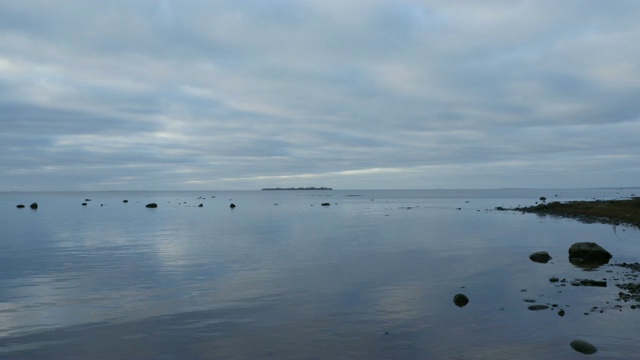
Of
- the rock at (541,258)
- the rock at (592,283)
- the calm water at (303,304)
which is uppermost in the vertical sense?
the rock at (541,258)

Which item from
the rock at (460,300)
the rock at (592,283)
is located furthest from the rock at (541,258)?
the rock at (460,300)

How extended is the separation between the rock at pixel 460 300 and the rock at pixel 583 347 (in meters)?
6.63

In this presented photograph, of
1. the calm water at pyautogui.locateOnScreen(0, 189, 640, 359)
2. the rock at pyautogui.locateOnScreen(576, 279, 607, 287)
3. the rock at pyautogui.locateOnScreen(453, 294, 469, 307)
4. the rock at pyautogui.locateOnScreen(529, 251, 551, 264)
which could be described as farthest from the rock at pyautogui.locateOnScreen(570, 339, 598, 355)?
the rock at pyautogui.locateOnScreen(529, 251, 551, 264)

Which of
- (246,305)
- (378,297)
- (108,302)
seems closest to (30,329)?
(108,302)

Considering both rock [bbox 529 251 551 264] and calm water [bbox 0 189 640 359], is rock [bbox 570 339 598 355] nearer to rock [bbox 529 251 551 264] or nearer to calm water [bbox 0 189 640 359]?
calm water [bbox 0 189 640 359]

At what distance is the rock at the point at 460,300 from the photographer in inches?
913

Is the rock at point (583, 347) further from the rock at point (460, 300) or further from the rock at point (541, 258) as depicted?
the rock at point (541, 258)

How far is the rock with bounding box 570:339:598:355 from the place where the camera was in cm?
1642

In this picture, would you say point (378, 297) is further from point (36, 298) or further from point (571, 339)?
point (36, 298)

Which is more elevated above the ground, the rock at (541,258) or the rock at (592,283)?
the rock at (541,258)

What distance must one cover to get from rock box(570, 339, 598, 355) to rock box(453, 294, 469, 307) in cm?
663

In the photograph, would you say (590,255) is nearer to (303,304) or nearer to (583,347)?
(583,347)

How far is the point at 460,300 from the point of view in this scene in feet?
76.9

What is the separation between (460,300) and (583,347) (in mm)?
7296
